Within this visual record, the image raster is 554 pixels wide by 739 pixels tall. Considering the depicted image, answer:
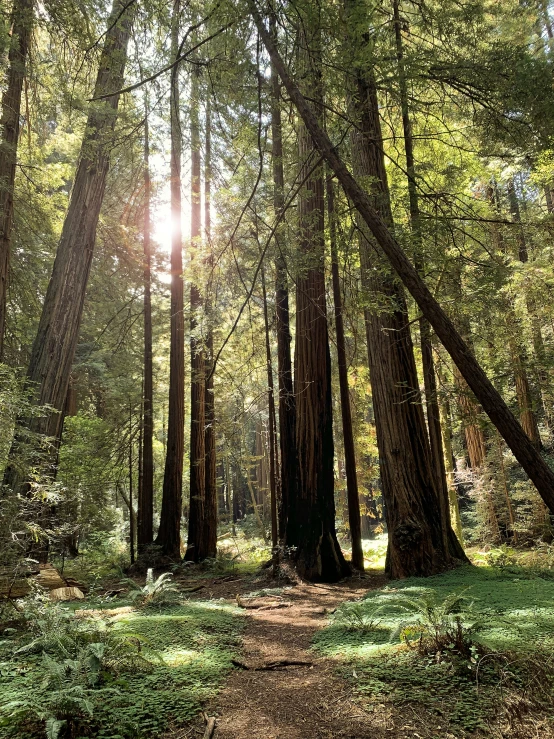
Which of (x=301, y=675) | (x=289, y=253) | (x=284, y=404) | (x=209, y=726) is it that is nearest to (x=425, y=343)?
(x=289, y=253)

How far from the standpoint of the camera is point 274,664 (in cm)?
364

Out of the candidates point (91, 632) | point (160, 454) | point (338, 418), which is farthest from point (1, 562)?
point (160, 454)

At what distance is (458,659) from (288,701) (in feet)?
3.75

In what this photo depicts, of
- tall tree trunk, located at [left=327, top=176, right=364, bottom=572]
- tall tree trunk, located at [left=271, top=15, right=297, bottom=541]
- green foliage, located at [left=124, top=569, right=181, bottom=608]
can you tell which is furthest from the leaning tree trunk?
tall tree trunk, located at [left=327, top=176, right=364, bottom=572]

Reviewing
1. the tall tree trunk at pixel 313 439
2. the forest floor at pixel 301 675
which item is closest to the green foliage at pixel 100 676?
the forest floor at pixel 301 675

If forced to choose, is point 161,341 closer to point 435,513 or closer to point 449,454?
point 449,454

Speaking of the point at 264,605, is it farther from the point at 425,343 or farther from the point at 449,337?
the point at 449,337

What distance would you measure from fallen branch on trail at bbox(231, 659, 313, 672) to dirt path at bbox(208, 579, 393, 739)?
0.14ft

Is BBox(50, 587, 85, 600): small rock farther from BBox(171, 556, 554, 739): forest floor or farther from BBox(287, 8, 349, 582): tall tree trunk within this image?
BBox(287, 8, 349, 582): tall tree trunk

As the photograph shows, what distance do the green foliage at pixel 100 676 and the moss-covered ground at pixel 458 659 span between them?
3.47 feet

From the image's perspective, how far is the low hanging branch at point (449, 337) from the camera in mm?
2154

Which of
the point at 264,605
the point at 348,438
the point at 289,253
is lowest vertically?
the point at 264,605

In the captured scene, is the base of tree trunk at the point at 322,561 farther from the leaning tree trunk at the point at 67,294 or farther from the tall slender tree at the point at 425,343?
the leaning tree trunk at the point at 67,294

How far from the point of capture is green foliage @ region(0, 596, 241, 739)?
7.42 feet
